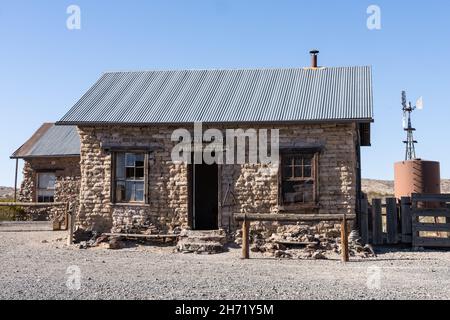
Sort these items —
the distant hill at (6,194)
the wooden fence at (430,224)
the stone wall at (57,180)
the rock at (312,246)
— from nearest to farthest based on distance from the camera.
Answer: the rock at (312,246)
the wooden fence at (430,224)
the stone wall at (57,180)
the distant hill at (6,194)

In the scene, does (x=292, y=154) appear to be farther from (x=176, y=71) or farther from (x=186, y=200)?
(x=176, y=71)

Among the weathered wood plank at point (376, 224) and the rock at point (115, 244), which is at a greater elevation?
the weathered wood plank at point (376, 224)

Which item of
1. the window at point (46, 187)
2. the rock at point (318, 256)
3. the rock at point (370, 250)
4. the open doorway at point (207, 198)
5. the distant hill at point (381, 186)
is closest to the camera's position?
the rock at point (318, 256)

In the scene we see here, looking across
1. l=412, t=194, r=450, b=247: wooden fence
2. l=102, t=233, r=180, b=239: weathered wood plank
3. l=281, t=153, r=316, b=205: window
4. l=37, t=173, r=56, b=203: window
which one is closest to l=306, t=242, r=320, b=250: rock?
l=281, t=153, r=316, b=205: window

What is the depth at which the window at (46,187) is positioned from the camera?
70.8 feet

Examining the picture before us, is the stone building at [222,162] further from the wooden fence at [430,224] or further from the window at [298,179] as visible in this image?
the wooden fence at [430,224]

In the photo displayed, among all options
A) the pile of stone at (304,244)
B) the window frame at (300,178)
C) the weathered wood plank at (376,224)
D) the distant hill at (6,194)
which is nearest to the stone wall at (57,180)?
the pile of stone at (304,244)

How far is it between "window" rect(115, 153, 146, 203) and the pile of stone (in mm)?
3183

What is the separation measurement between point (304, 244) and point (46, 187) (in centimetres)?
1275

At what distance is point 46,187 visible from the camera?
71.1 feet

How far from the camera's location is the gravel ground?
7711 mm

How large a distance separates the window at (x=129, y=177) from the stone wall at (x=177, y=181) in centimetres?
26

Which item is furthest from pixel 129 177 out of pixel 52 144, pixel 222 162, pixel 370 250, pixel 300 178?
pixel 52 144
